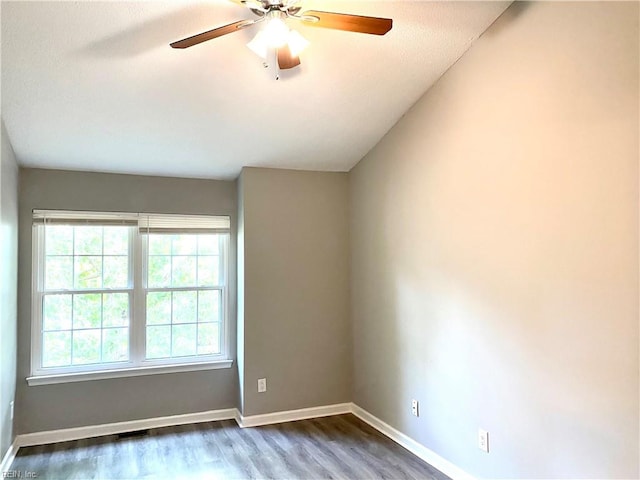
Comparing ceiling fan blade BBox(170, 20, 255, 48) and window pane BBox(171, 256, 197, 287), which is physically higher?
ceiling fan blade BBox(170, 20, 255, 48)

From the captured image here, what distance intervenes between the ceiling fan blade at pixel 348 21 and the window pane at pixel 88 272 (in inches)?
107

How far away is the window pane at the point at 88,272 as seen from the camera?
3721mm

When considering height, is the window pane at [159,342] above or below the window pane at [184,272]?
below

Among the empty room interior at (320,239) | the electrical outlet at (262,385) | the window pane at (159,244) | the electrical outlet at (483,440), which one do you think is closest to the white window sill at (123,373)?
the empty room interior at (320,239)

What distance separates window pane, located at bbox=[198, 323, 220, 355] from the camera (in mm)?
4078

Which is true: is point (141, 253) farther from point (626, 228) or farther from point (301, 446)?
point (626, 228)

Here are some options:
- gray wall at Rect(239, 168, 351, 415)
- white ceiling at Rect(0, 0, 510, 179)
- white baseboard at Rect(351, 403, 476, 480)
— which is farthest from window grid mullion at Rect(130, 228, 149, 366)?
white baseboard at Rect(351, 403, 476, 480)

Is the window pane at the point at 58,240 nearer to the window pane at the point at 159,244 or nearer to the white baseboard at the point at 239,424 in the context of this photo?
the window pane at the point at 159,244

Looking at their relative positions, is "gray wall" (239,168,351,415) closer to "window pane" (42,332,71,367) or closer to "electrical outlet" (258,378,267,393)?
"electrical outlet" (258,378,267,393)

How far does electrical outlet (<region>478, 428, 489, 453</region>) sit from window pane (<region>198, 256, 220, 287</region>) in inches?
97.2

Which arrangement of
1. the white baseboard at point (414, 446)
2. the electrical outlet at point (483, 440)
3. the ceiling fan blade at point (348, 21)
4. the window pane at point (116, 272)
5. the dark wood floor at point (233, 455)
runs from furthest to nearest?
the window pane at point (116, 272)
the dark wood floor at point (233, 455)
the white baseboard at point (414, 446)
the electrical outlet at point (483, 440)
the ceiling fan blade at point (348, 21)

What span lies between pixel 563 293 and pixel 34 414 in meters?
3.74

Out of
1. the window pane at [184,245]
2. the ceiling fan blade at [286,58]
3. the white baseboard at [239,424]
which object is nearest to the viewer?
the ceiling fan blade at [286,58]

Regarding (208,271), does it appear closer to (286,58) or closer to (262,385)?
(262,385)
